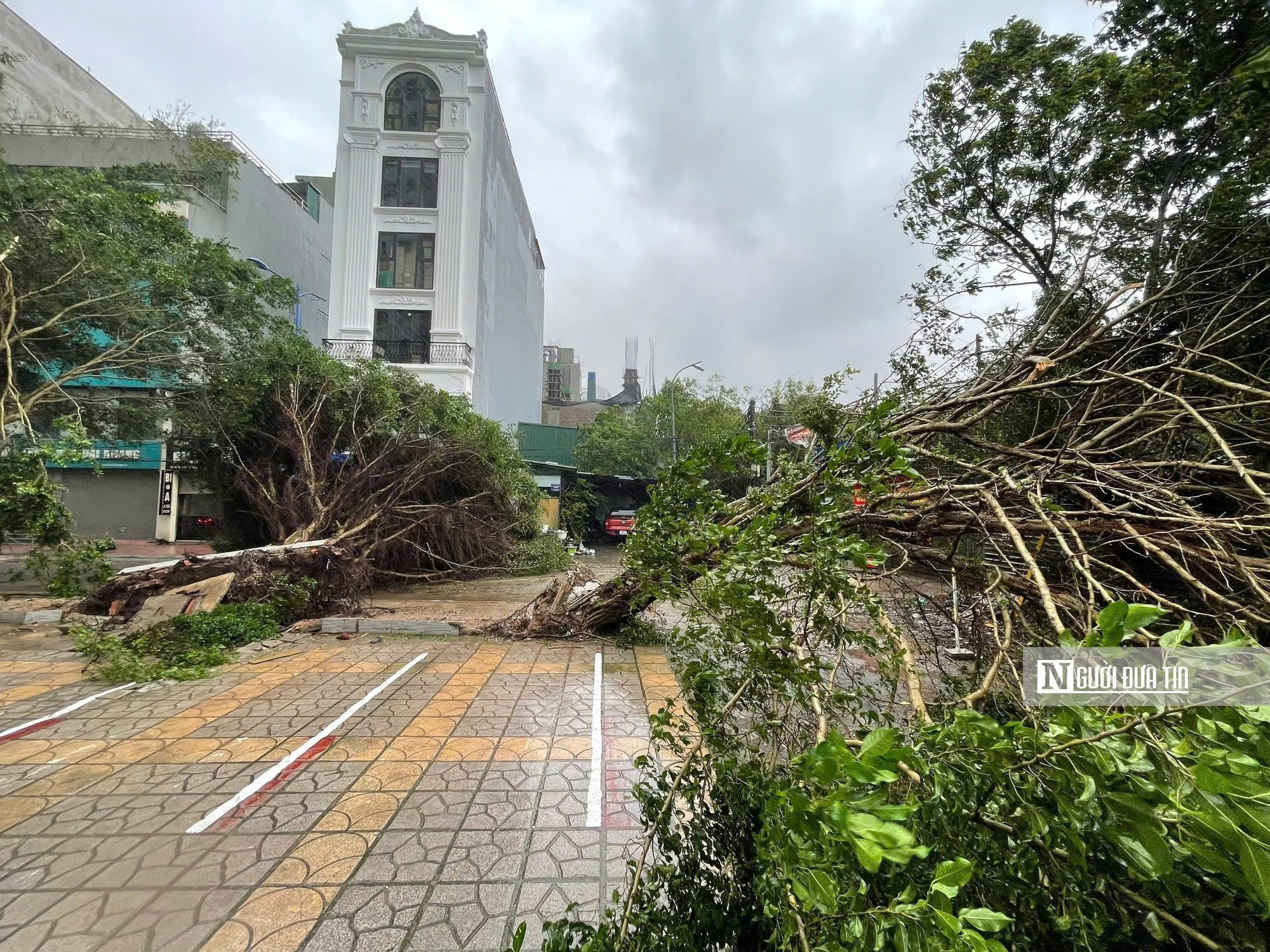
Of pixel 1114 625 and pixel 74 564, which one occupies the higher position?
pixel 1114 625

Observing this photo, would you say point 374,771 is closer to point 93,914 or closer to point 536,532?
point 93,914

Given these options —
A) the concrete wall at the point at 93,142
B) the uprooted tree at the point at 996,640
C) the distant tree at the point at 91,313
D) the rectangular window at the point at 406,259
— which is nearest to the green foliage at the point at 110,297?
the distant tree at the point at 91,313

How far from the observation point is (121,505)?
56.3ft

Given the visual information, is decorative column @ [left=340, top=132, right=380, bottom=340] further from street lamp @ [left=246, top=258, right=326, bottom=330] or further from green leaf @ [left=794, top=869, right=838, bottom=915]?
green leaf @ [left=794, top=869, right=838, bottom=915]

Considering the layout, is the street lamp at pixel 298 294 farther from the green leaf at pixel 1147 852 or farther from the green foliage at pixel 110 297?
the green leaf at pixel 1147 852

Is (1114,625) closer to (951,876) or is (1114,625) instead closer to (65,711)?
(951,876)

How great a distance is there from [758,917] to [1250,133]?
276 inches

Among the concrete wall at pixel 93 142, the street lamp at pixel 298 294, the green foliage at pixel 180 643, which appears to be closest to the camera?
the green foliage at pixel 180 643

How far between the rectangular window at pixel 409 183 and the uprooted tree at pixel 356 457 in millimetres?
9004

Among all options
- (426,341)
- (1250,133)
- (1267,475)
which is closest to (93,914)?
(1267,475)

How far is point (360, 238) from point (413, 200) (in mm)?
2112

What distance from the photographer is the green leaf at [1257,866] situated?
73 centimetres

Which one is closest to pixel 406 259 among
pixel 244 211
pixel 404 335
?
pixel 404 335

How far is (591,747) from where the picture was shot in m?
3.93
